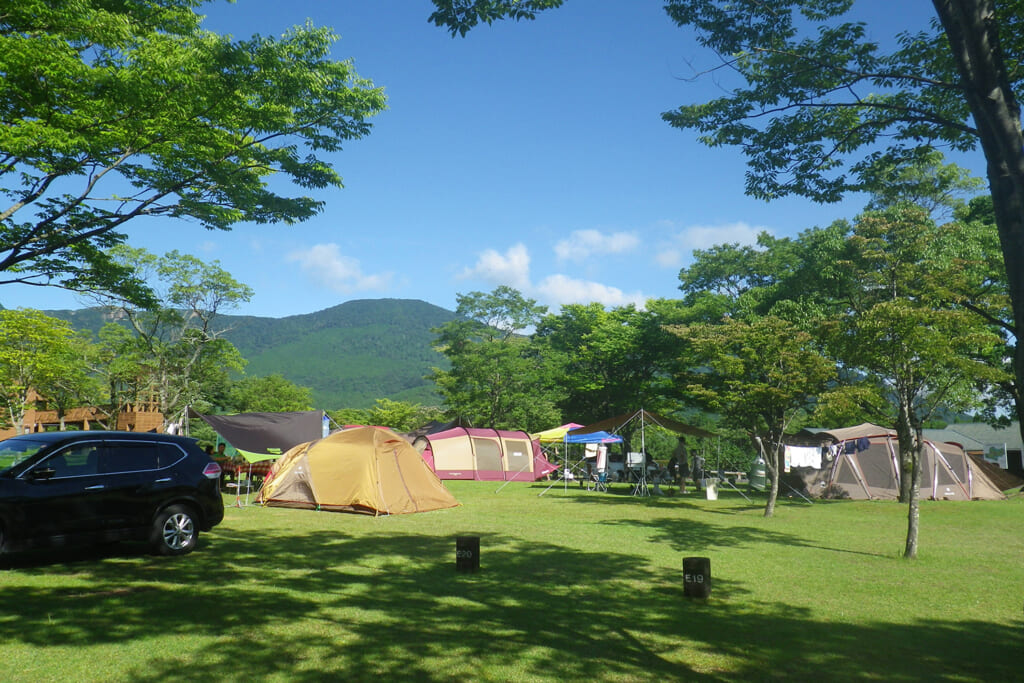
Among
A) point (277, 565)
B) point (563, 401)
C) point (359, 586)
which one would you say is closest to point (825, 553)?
point (359, 586)

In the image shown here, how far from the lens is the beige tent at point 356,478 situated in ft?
48.8

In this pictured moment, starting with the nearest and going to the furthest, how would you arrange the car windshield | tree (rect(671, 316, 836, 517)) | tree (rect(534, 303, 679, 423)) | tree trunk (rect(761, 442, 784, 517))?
the car windshield
tree (rect(671, 316, 836, 517))
tree trunk (rect(761, 442, 784, 517))
tree (rect(534, 303, 679, 423))

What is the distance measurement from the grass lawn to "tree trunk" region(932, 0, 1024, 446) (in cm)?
296

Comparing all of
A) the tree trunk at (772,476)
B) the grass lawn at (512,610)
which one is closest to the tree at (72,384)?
the grass lawn at (512,610)

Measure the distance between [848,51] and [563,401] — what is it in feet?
133

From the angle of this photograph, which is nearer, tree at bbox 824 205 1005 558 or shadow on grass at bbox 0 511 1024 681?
shadow on grass at bbox 0 511 1024 681

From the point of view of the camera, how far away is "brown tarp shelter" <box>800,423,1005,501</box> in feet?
72.5

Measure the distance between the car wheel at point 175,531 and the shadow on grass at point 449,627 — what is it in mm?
293

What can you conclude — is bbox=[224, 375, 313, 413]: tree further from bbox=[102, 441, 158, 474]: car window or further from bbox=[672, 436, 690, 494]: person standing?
bbox=[102, 441, 158, 474]: car window

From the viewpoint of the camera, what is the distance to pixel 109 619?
610cm

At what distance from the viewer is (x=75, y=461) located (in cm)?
855

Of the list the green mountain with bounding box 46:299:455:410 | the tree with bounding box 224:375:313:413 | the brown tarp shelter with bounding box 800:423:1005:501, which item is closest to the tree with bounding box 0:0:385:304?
the brown tarp shelter with bounding box 800:423:1005:501

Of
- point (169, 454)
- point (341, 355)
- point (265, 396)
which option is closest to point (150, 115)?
point (169, 454)

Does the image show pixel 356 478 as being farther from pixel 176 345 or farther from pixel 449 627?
pixel 176 345
